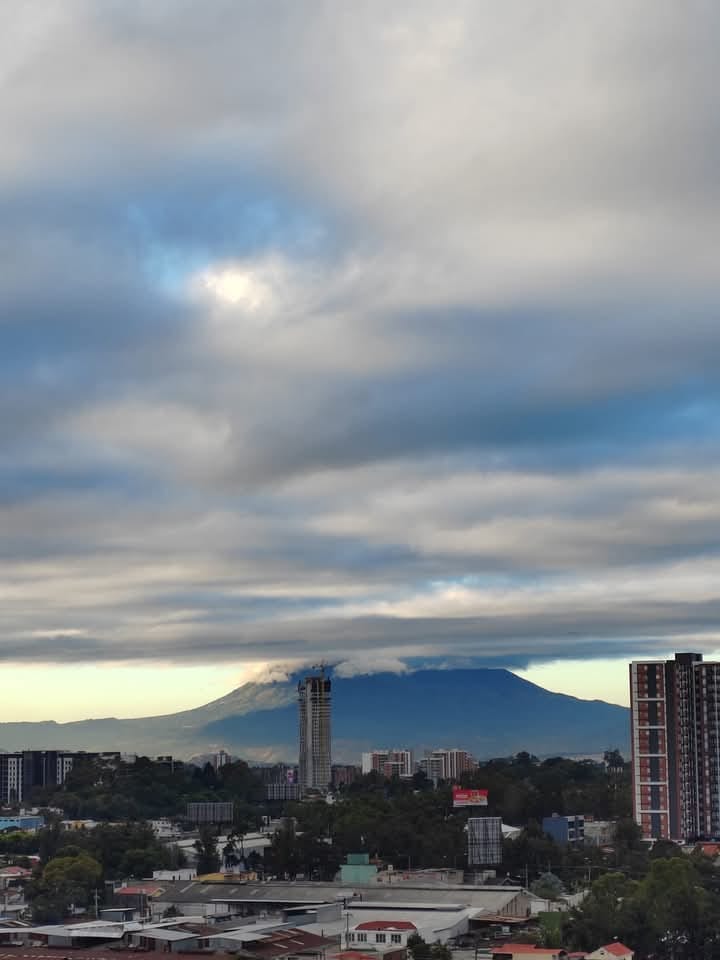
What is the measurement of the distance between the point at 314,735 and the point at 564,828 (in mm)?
82050

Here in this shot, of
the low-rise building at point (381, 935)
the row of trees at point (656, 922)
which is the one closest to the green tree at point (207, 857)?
the low-rise building at point (381, 935)

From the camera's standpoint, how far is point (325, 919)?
180 ft

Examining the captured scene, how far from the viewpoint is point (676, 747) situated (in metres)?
80.0

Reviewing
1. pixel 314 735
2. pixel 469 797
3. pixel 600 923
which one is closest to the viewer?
pixel 600 923

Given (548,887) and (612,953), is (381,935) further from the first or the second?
(548,887)

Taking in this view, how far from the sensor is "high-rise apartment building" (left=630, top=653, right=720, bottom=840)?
263 ft

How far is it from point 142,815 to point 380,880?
43.6 metres

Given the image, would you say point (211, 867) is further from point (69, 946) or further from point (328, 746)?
point (328, 746)

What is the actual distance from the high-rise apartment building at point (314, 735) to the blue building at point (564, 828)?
243ft

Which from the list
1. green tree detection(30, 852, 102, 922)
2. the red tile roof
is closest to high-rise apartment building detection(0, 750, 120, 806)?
green tree detection(30, 852, 102, 922)

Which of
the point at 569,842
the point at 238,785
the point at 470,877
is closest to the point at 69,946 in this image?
the point at 470,877

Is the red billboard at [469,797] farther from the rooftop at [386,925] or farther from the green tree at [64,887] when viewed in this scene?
the rooftop at [386,925]

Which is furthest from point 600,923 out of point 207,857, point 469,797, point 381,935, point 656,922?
point 469,797

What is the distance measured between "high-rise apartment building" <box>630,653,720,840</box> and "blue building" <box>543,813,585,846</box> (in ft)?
15.2
